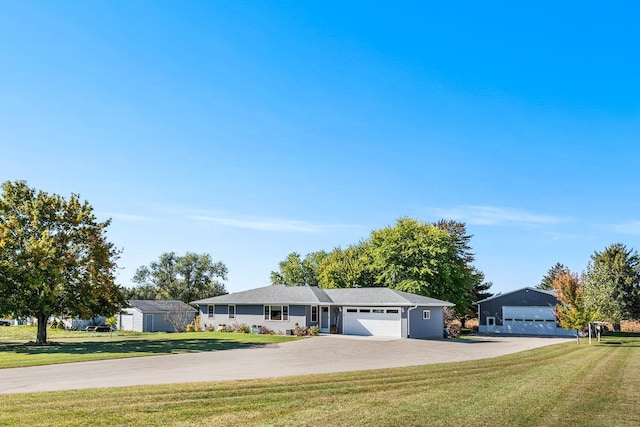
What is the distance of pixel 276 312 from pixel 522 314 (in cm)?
2608

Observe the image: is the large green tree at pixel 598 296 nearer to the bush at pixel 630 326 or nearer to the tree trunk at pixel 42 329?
the bush at pixel 630 326

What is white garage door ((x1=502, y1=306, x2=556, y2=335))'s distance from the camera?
1976 inches

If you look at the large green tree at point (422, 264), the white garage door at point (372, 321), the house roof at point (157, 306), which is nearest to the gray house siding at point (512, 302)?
the large green tree at point (422, 264)

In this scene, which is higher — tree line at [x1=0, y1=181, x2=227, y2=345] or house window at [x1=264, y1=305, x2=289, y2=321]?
tree line at [x1=0, y1=181, x2=227, y2=345]

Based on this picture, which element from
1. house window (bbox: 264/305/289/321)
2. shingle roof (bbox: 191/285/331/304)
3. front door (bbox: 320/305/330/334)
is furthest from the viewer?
front door (bbox: 320/305/330/334)

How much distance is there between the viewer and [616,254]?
59406mm

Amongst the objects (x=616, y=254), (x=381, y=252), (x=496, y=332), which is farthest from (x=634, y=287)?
(x=381, y=252)

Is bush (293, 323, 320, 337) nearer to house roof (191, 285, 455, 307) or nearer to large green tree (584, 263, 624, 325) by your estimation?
house roof (191, 285, 455, 307)

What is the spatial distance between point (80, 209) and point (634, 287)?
56506mm

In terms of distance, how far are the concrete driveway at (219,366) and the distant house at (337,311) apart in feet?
31.3

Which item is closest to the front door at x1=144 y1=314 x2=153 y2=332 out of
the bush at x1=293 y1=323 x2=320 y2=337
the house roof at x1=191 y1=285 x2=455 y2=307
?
the house roof at x1=191 y1=285 x2=455 y2=307

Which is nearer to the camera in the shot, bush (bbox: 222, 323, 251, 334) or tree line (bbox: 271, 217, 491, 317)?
bush (bbox: 222, 323, 251, 334)

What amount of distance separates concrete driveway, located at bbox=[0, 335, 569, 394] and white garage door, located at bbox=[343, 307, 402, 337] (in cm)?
Answer: 924

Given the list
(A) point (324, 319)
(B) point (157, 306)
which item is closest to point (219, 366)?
(A) point (324, 319)
